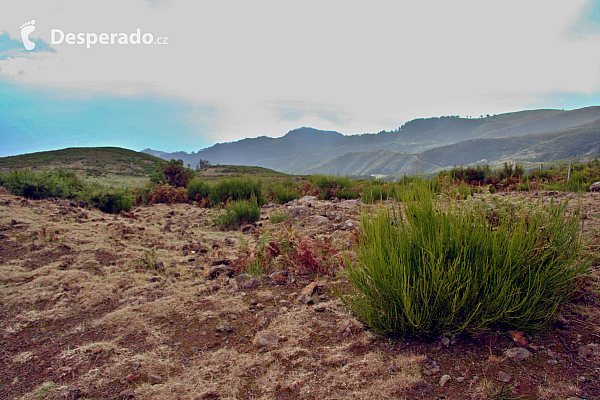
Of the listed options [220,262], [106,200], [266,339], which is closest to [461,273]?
[266,339]

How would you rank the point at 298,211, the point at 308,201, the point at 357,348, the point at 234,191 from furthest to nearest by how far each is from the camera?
the point at 234,191, the point at 308,201, the point at 298,211, the point at 357,348

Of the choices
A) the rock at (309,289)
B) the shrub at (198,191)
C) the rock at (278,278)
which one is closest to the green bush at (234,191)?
the shrub at (198,191)

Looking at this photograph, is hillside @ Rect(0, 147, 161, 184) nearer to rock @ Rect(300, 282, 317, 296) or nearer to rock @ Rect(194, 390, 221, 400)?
rock @ Rect(300, 282, 317, 296)

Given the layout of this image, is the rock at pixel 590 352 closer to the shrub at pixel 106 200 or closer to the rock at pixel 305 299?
the rock at pixel 305 299

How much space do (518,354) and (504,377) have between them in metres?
0.26

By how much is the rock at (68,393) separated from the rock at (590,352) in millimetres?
2841

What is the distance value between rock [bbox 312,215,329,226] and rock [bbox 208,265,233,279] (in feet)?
7.44

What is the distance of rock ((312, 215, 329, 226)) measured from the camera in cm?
564

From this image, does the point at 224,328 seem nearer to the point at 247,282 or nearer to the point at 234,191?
the point at 247,282

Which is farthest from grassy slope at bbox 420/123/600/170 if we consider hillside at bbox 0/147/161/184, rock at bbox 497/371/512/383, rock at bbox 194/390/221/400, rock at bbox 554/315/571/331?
rock at bbox 194/390/221/400

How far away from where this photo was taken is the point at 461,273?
2.00 m

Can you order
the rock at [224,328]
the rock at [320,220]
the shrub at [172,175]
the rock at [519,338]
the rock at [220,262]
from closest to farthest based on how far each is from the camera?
Answer: the rock at [519,338]
the rock at [224,328]
the rock at [220,262]
the rock at [320,220]
the shrub at [172,175]

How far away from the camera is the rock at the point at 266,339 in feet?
7.30

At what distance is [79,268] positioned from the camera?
364 centimetres
